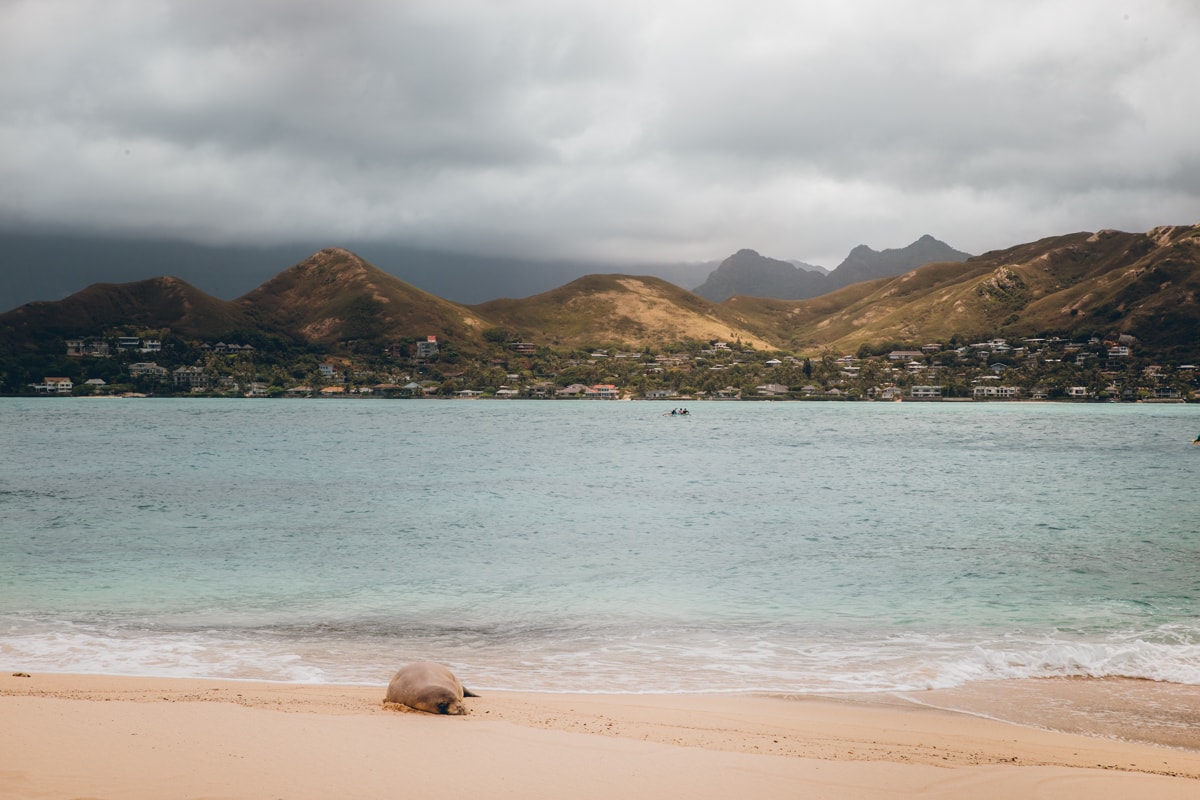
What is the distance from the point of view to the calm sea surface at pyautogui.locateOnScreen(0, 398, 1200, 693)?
13.9 m

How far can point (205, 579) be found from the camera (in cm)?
2034

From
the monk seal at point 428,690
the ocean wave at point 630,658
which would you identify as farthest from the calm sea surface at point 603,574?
the monk seal at point 428,690

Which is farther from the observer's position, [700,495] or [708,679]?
[700,495]

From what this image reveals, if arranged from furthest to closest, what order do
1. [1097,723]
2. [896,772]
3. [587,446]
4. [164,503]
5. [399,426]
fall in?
[399,426] → [587,446] → [164,503] → [1097,723] → [896,772]

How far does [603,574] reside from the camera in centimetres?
2186

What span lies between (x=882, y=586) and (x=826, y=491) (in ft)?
75.8

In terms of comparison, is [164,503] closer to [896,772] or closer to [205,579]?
[205,579]

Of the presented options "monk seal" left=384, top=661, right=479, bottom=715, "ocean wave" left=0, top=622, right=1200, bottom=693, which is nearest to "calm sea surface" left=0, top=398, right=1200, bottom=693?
"ocean wave" left=0, top=622, right=1200, bottom=693

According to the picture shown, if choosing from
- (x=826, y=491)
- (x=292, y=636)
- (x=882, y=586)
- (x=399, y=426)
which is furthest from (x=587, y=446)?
(x=292, y=636)

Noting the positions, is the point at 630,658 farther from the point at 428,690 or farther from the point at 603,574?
the point at 603,574

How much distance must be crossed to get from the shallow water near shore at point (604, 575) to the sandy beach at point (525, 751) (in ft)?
6.07

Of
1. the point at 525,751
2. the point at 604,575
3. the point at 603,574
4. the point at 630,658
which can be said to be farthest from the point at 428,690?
the point at 603,574

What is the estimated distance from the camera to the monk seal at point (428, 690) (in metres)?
10.2

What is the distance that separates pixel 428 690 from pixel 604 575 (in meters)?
11.7
